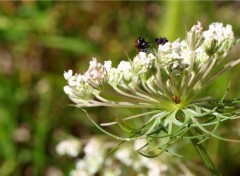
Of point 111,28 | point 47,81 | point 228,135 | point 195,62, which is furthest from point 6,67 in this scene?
point 195,62

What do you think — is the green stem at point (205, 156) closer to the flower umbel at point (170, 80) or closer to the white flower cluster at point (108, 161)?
the flower umbel at point (170, 80)

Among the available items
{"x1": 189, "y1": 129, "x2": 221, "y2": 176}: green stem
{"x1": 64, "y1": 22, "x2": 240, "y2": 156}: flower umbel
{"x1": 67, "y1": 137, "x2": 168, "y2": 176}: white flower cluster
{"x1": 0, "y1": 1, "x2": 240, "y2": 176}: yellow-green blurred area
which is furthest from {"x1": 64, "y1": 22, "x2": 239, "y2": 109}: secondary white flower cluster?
{"x1": 0, "y1": 1, "x2": 240, "y2": 176}: yellow-green blurred area

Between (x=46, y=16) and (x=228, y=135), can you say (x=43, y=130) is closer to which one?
(x=46, y=16)

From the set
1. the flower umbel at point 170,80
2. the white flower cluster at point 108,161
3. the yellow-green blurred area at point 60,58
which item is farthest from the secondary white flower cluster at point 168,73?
the yellow-green blurred area at point 60,58

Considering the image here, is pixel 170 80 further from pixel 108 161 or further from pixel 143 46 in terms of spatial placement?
pixel 108 161

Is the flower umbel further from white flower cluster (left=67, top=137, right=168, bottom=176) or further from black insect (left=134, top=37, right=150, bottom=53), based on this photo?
white flower cluster (left=67, top=137, right=168, bottom=176)
